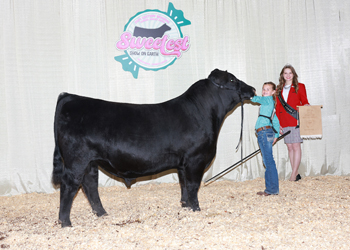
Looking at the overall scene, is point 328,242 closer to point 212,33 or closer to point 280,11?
point 212,33

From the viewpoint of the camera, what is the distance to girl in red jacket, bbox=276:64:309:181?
4531mm

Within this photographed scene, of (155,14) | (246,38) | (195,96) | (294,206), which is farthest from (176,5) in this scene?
(294,206)

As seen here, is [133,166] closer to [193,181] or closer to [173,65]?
[193,181]

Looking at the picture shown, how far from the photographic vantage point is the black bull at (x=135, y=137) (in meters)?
2.61

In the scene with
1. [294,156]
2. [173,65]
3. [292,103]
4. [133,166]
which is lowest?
[294,156]

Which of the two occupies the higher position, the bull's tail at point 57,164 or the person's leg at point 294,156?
the bull's tail at point 57,164

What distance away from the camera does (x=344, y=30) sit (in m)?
5.23

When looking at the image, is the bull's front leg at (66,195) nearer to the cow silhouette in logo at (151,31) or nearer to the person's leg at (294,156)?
the cow silhouette in logo at (151,31)

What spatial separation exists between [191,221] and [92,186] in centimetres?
100

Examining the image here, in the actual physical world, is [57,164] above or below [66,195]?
above

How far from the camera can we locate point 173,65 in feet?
15.9

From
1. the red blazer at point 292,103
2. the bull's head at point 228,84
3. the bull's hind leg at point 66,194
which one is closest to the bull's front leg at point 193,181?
the bull's head at point 228,84

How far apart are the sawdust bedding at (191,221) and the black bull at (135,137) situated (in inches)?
11.5

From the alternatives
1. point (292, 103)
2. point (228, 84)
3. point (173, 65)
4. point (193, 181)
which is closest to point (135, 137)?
point (193, 181)
